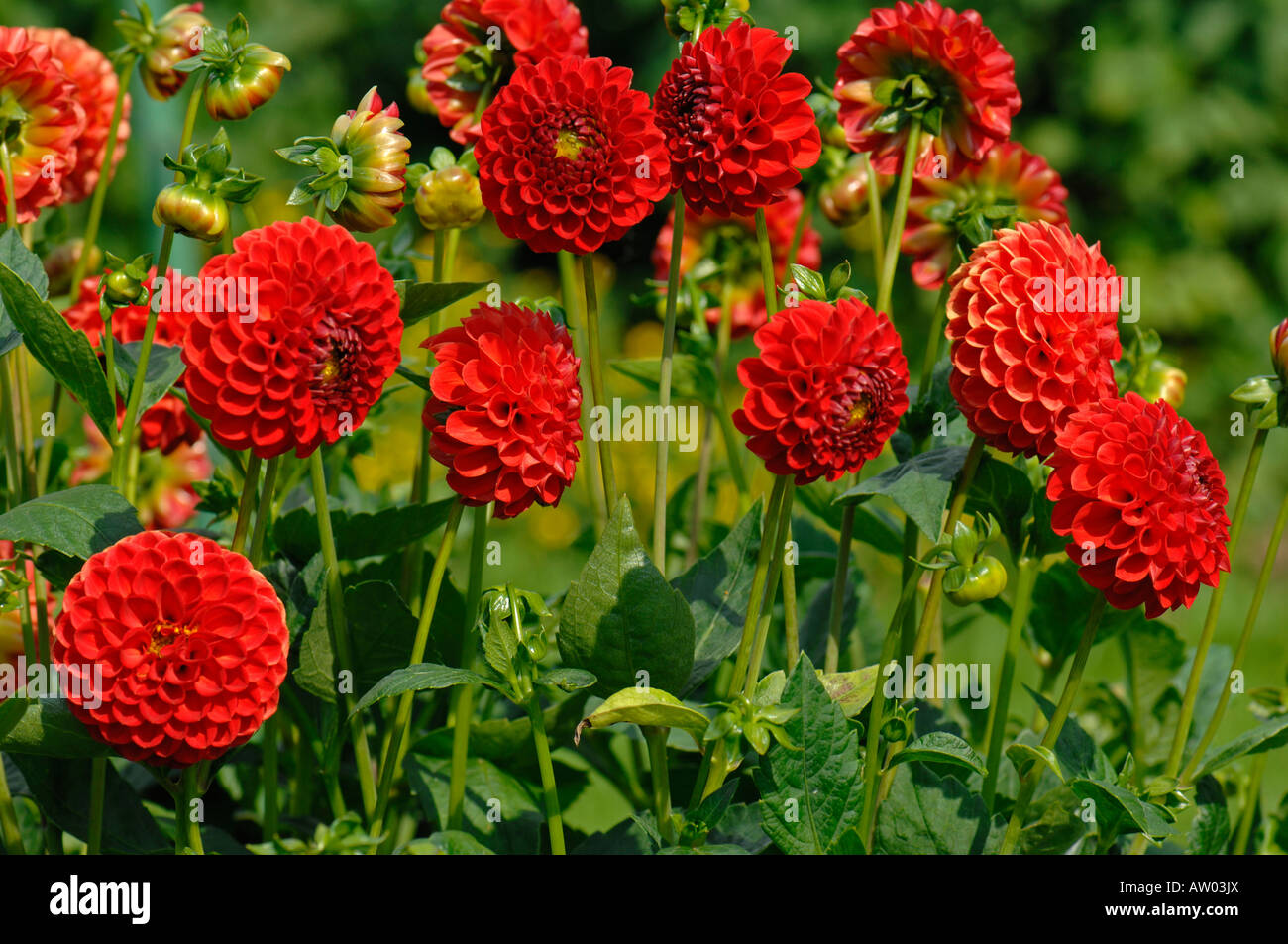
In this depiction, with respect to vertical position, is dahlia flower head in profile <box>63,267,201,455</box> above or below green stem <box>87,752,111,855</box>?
above

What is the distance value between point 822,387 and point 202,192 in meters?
0.28

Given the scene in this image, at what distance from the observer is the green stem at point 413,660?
1.88 feet

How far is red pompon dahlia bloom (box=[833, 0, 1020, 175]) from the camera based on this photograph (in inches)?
24.4

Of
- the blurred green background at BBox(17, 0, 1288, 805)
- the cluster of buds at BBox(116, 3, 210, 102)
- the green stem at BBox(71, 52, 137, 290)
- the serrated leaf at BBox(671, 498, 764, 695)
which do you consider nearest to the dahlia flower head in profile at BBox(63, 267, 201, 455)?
the green stem at BBox(71, 52, 137, 290)

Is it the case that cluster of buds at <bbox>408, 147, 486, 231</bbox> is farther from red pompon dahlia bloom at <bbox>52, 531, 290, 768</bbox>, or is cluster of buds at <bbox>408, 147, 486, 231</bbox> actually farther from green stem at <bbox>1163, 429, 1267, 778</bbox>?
green stem at <bbox>1163, 429, 1267, 778</bbox>

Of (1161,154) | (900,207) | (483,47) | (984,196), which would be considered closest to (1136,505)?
(900,207)

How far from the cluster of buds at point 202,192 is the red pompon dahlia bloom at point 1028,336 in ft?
1.04

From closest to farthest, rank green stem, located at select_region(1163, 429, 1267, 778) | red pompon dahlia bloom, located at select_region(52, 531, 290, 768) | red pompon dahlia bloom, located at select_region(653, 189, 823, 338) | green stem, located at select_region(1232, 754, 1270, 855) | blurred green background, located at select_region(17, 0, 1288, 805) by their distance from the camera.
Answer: red pompon dahlia bloom, located at select_region(52, 531, 290, 768) → green stem, located at select_region(1163, 429, 1267, 778) → green stem, located at select_region(1232, 754, 1270, 855) → red pompon dahlia bloom, located at select_region(653, 189, 823, 338) → blurred green background, located at select_region(17, 0, 1288, 805)

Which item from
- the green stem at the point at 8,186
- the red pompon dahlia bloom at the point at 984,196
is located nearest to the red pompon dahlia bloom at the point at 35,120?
the green stem at the point at 8,186

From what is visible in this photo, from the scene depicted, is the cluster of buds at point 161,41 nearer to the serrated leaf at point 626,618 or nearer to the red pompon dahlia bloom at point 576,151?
the red pompon dahlia bloom at point 576,151

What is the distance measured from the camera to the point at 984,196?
77cm

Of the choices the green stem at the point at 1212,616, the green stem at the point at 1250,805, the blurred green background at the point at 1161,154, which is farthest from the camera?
the blurred green background at the point at 1161,154

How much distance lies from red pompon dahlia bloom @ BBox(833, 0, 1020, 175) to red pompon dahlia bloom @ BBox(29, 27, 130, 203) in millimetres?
449

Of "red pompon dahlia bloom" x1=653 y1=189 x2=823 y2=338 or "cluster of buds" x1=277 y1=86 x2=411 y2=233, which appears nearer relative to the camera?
"cluster of buds" x1=277 y1=86 x2=411 y2=233
